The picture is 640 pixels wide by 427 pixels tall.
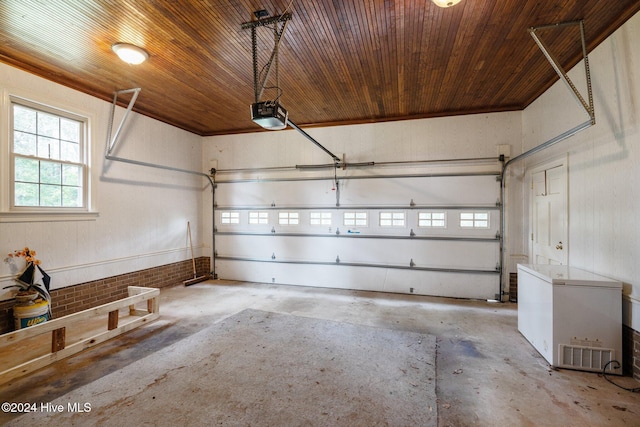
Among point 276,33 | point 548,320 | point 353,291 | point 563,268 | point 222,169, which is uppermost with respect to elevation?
point 276,33

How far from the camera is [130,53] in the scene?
3.19 metres

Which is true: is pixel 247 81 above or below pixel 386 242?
above

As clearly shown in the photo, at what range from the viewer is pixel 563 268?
3273mm

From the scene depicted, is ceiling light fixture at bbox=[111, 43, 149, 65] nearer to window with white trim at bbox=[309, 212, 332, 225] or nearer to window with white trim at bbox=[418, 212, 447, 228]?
window with white trim at bbox=[309, 212, 332, 225]

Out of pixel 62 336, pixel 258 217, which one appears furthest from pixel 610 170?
pixel 62 336

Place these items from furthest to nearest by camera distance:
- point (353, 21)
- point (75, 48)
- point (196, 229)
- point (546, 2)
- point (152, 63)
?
point (196, 229), point (152, 63), point (75, 48), point (353, 21), point (546, 2)

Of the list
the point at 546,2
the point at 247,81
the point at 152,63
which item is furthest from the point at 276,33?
the point at 546,2

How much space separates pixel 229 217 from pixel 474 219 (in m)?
5.06

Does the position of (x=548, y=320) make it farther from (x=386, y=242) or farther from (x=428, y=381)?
(x=386, y=242)

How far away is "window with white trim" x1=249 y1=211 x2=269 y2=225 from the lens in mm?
6244

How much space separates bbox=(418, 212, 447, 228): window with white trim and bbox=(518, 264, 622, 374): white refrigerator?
2.39 m

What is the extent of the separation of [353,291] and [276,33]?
14.5 ft

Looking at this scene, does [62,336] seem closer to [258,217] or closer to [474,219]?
[258,217]

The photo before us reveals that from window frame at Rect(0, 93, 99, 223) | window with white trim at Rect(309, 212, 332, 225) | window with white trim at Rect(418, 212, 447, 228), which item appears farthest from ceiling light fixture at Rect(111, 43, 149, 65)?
window with white trim at Rect(418, 212, 447, 228)
